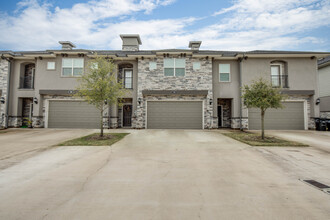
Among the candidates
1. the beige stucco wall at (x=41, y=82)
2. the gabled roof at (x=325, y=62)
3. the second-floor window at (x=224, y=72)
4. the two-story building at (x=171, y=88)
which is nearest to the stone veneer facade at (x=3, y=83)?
the two-story building at (x=171, y=88)

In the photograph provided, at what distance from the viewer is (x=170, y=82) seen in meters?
12.9

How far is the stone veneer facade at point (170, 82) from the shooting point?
12.8 m

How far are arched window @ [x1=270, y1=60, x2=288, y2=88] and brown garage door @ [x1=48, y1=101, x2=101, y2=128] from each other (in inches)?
612

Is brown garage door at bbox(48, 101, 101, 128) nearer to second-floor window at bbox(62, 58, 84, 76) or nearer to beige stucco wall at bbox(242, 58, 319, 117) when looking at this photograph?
second-floor window at bbox(62, 58, 84, 76)

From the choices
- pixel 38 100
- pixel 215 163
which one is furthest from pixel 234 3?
pixel 38 100

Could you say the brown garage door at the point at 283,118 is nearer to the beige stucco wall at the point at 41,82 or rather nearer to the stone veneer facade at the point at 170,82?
the stone veneer facade at the point at 170,82

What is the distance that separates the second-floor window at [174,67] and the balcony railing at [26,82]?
41.1 feet

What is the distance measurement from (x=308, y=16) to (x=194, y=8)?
9875mm

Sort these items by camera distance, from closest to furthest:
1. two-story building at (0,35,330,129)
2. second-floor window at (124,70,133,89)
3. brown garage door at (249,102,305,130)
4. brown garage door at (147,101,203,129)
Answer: brown garage door at (249,102,305,130)
two-story building at (0,35,330,129)
brown garage door at (147,101,203,129)
second-floor window at (124,70,133,89)

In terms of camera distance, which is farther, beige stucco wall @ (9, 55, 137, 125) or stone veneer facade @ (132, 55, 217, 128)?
beige stucco wall @ (9, 55, 137, 125)

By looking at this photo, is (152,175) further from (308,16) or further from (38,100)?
(308,16)

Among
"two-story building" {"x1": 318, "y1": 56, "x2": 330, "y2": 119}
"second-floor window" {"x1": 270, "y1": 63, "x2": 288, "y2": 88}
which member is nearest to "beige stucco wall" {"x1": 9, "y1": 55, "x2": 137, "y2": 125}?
"second-floor window" {"x1": 270, "y1": 63, "x2": 288, "y2": 88}

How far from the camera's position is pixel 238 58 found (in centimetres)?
1279

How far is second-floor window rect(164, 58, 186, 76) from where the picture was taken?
42.5 feet
